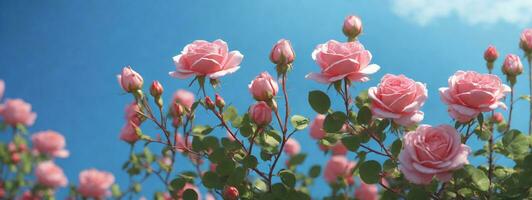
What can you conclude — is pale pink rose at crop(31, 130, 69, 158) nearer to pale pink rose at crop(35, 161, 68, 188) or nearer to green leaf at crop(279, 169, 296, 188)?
pale pink rose at crop(35, 161, 68, 188)

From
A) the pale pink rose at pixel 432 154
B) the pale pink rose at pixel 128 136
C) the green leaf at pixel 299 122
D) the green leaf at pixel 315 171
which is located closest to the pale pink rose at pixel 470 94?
the pale pink rose at pixel 432 154

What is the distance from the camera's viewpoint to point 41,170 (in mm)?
3311

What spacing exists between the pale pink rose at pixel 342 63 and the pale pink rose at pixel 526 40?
0.75 meters

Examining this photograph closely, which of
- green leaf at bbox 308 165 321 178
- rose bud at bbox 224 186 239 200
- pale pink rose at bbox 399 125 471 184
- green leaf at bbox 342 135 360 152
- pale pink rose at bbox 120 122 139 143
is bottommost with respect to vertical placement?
pale pink rose at bbox 399 125 471 184

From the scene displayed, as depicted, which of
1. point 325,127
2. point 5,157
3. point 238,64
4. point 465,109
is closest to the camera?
point 465,109

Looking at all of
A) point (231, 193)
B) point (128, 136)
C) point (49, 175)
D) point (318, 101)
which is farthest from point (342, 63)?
point (49, 175)

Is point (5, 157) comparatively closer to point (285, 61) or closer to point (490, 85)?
point (285, 61)

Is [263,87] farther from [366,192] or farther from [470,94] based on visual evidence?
[366,192]

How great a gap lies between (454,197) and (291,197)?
46 centimetres

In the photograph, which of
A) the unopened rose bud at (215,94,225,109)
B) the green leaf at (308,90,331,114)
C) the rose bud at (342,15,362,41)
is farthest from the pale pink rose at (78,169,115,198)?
the green leaf at (308,90,331,114)

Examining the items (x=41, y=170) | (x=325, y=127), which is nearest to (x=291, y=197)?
(x=325, y=127)

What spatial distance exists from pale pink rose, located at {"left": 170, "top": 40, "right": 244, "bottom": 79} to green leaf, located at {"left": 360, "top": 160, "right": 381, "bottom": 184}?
0.41 metres

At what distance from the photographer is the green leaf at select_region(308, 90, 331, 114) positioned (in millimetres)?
1400

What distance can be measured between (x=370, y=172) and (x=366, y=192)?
1453 millimetres
